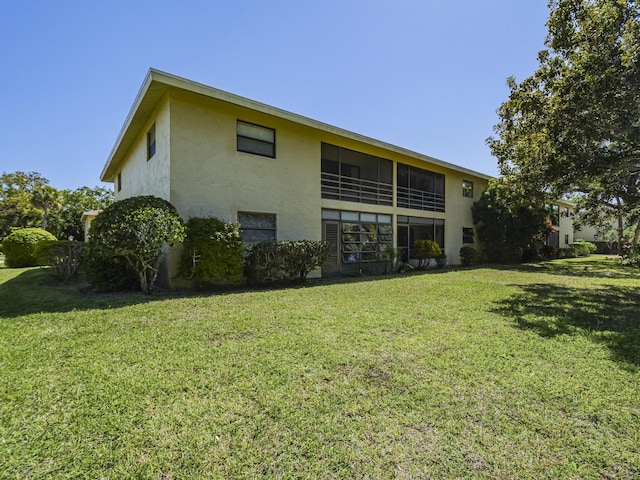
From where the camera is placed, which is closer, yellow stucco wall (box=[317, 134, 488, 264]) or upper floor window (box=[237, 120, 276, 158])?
upper floor window (box=[237, 120, 276, 158])

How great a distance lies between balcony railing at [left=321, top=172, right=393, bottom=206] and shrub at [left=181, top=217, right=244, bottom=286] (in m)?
5.26

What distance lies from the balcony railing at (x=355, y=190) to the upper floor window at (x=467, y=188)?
7.12 metres

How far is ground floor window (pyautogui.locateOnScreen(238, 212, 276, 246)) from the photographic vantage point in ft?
34.0

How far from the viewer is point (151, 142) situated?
11148 mm

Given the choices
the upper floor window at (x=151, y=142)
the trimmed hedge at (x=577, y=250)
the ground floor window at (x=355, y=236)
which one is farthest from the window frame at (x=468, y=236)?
the upper floor window at (x=151, y=142)

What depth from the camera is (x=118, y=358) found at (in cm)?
376

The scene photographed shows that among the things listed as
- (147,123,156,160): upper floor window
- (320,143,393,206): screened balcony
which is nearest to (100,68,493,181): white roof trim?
(147,123,156,160): upper floor window

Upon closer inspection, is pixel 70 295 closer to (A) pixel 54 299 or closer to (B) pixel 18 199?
(A) pixel 54 299

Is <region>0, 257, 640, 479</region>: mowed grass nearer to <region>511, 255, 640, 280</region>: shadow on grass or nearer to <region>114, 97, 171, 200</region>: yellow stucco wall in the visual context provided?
<region>114, 97, 171, 200</region>: yellow stucco wall

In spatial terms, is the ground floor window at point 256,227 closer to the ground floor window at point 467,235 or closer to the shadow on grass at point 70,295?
the shadow on grass at point 70,295

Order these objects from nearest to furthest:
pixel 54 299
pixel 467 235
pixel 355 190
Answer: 1. pixel 54 299
2. pixel 355 190
3. pixel 467 235

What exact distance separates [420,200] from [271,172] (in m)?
9.40

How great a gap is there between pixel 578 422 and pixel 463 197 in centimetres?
1878

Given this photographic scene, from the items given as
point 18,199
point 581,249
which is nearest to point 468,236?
point 581,249
